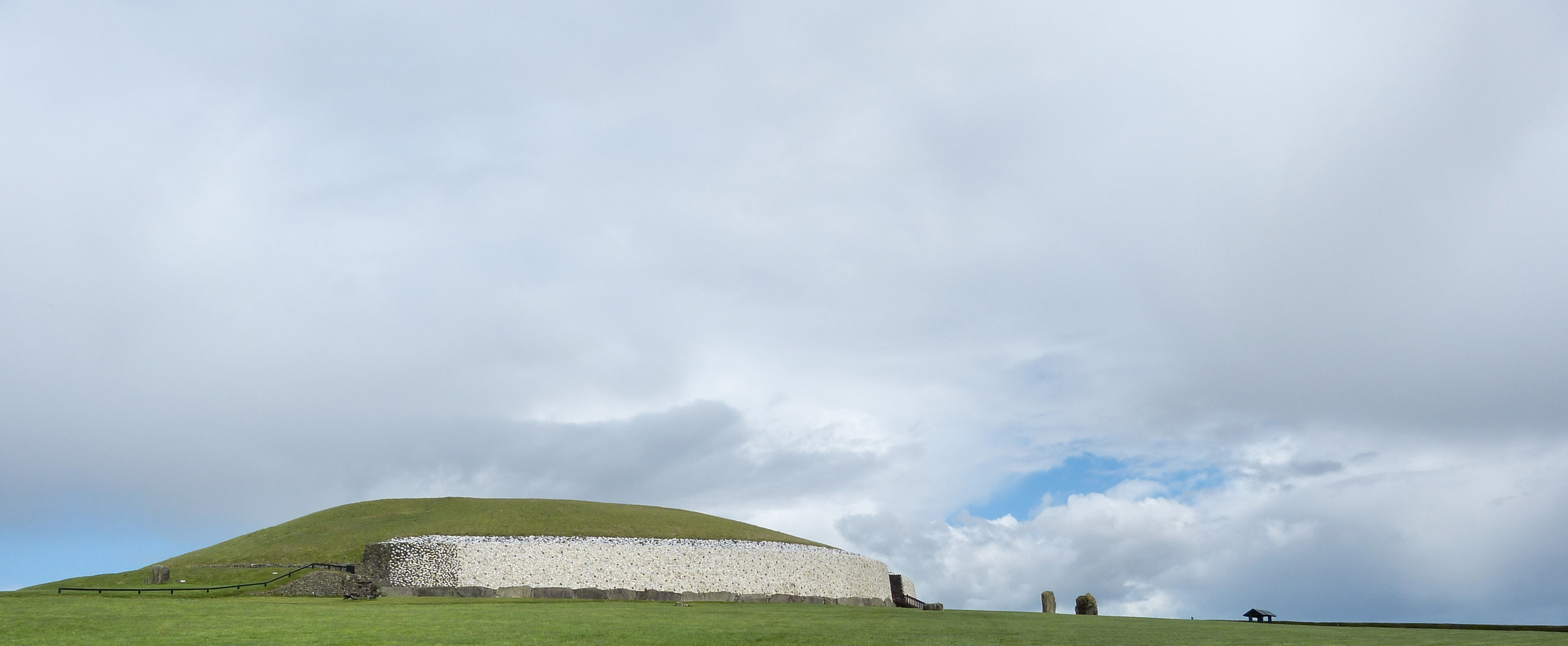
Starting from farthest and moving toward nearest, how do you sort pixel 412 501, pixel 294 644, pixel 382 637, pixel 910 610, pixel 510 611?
pixel 412 501
pixel 910 610
pixel 510 611
pixel 382 637
pixel 294 644

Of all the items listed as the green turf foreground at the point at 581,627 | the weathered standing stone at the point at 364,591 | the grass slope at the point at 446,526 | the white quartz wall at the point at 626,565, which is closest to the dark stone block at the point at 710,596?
the white quartz wall at the point at 626,565

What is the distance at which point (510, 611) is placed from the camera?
35.2 meters

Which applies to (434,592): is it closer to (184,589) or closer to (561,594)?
(561,594)

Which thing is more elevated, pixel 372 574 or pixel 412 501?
pixel 412 501

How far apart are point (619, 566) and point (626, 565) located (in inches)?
16.4

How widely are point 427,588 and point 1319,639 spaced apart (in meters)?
43.2

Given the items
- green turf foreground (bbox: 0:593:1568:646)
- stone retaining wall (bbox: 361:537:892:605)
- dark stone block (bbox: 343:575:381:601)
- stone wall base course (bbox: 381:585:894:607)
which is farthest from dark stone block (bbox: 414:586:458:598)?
green turf foreground (bbox: 0:593:1568:646)

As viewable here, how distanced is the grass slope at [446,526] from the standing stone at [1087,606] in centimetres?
2382

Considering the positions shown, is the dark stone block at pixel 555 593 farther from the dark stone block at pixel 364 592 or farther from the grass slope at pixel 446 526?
the grass slope at pixel 446 526

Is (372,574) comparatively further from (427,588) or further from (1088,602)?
(1088,602)

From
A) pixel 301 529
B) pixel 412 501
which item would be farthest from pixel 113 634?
pixel 412 501

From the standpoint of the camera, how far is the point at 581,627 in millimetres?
29344

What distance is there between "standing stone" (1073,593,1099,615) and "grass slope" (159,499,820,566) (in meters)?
23.8

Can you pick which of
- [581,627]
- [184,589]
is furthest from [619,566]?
[581,627]
